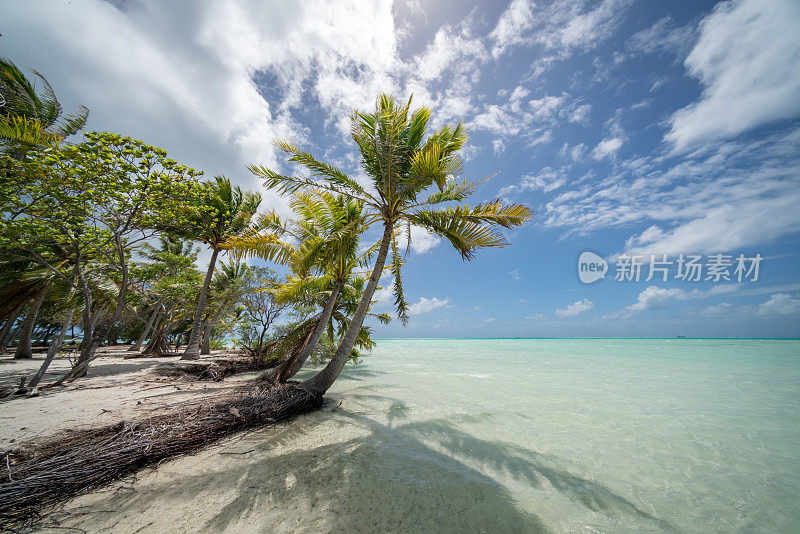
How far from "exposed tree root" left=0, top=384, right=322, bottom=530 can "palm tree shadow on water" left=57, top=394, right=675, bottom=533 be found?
459mm

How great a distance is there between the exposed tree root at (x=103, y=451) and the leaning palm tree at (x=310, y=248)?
9.76 feet

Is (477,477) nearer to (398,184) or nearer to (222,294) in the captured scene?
(398,184)

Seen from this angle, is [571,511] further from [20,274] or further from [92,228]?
[20,274]

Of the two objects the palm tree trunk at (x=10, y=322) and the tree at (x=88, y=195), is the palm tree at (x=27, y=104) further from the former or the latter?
the palm tree trunk at (x=10, y=322)

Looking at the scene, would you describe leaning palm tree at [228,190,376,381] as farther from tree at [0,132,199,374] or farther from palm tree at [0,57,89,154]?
palm tree at [0,57,89,154]

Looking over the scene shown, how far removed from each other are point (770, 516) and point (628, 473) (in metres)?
1.28

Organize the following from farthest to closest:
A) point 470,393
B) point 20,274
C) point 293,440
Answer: point 20,274 < point 470,393 < point 293,440

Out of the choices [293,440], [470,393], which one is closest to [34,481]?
[293,440]

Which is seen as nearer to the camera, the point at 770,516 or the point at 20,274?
the point at 770,516

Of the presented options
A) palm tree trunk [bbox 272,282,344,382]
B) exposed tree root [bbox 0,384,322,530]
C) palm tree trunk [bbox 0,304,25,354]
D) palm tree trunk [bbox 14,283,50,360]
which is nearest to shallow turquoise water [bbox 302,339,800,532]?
exposed tree root [bbox 0,384,322,530]

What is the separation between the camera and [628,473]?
396 cm

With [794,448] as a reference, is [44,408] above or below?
above

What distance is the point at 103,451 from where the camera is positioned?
316 centimetres

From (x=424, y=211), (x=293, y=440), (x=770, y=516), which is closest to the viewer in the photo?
(x=770, y=516)
